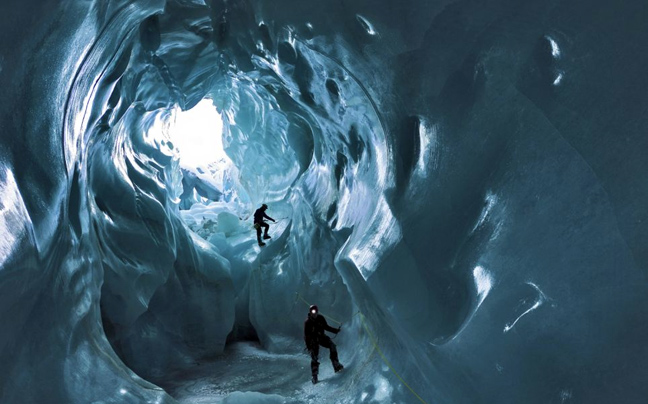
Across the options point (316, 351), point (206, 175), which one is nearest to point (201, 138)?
point (206, 175)

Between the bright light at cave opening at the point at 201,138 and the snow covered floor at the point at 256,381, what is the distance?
28.1 ft

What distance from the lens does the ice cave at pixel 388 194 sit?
9.86ft

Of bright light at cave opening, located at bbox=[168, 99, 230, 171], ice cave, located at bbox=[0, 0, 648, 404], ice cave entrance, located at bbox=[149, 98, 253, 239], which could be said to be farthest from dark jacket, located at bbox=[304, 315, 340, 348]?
bright light at cave opening, located at bbox=[168, 99, 230, 171]

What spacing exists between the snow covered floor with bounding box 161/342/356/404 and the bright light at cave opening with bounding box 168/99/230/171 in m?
8.56

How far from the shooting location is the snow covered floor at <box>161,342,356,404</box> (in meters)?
6.68

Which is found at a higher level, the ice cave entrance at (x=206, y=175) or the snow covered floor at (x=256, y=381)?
the ice cave entrance at (x=206, y=175)

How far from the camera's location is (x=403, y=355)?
557cm

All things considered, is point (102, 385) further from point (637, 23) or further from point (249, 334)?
point (249, 334)

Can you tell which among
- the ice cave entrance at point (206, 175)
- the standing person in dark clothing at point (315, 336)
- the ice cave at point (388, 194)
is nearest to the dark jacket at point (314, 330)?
the standing person in dark clothing at point (315, 336)

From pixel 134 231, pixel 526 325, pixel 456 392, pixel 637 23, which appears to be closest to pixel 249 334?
pixel 134 231

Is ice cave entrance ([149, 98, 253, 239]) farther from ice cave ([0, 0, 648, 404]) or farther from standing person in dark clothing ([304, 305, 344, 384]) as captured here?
standing person in dark clothing ([304, 305, 344, 384])

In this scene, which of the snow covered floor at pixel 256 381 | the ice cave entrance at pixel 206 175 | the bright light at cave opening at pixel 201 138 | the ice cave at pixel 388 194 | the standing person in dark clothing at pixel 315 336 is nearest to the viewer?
the ice cave at pixel 388 194

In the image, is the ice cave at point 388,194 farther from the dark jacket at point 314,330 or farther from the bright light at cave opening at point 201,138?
the bright light at cave opening at point 201,138

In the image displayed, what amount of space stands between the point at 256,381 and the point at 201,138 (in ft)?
38.5
